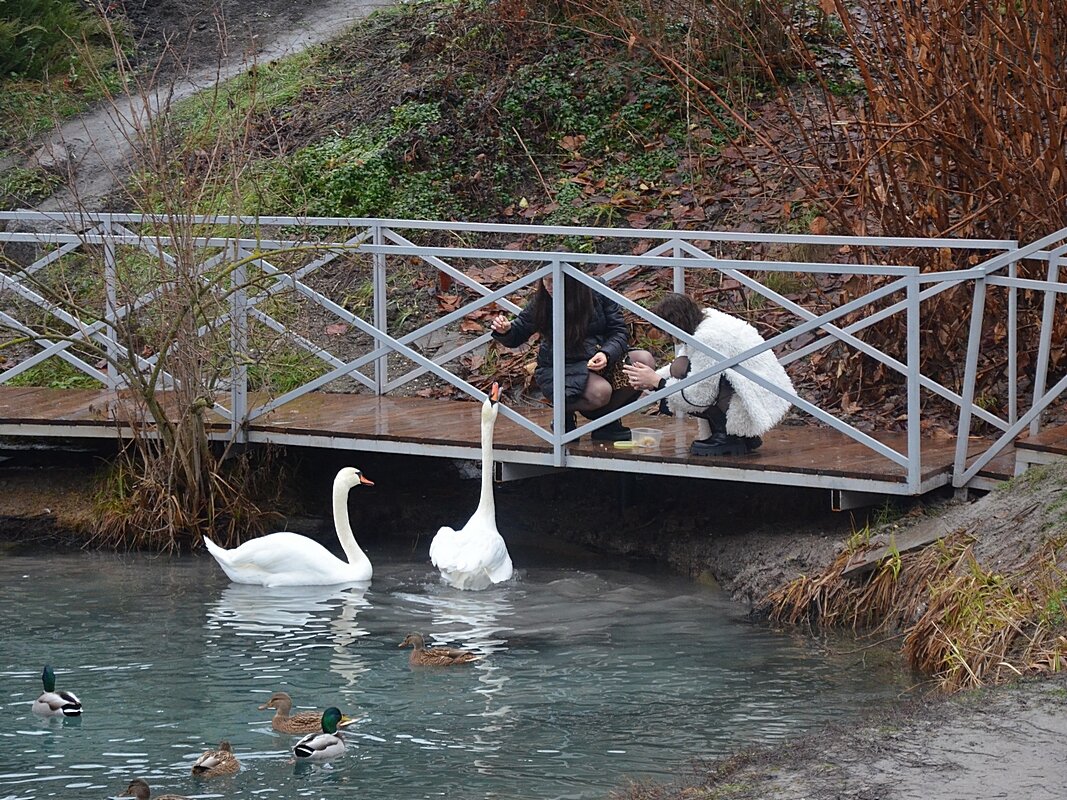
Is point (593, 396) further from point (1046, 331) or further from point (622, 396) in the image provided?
point (1046, 331)

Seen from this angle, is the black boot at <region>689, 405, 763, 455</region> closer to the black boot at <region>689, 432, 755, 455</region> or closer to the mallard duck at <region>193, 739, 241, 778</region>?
the black boot at <region>689, 432, 755, 455</region>

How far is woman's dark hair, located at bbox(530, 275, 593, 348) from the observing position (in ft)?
31.9

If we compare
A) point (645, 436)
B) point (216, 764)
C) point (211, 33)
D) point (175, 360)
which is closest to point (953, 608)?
point (645, 436)

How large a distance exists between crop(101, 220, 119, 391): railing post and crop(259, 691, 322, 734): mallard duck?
376cm

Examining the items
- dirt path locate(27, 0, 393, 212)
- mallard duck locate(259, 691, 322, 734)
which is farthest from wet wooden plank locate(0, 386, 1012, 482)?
dirt path locate(27, 0, 393, 212)

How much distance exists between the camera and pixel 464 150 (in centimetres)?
1625

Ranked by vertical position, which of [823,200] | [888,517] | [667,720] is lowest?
[667,720]

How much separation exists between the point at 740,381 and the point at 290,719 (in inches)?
145

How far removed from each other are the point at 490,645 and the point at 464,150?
9.00 metres

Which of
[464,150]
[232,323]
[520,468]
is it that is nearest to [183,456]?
[232,323]

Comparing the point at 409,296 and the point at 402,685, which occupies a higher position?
the point at 409,296

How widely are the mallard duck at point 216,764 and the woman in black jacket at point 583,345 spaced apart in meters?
4.03

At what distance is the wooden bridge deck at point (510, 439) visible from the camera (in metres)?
8.92

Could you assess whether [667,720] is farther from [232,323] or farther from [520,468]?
[232,323]
